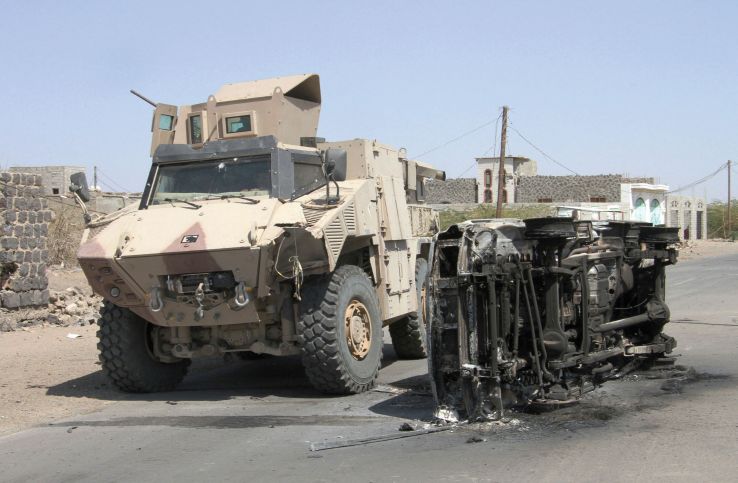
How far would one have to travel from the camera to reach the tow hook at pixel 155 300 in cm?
842

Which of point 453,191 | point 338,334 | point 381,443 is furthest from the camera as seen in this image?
point 453,191

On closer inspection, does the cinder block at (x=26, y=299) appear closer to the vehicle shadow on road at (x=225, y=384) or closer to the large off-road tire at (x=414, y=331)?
the vehicle shadow on road at (x=225, y=384)

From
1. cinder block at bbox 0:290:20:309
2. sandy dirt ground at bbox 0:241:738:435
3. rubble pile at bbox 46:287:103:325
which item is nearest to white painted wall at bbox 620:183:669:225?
rubble pile at bbox 46:287:103:325

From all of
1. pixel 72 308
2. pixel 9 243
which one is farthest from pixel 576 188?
pixel 9 243

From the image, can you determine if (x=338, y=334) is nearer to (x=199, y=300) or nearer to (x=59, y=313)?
(x=199, y=300)

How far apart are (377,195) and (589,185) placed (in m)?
39.3

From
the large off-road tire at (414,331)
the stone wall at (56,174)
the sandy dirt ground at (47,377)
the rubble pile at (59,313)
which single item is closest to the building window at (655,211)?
the stone wall at (56,174)

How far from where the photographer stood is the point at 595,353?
7.80 metres

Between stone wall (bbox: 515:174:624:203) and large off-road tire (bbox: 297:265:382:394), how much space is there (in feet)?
128

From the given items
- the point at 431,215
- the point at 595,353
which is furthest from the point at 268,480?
the point at 431,215

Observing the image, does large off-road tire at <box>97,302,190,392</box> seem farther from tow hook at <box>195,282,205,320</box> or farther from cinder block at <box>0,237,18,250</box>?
cinder block at <box>0,237,18,250</box>

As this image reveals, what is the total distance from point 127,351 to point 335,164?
278 centimetres

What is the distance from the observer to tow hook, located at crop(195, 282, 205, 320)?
27.1ft

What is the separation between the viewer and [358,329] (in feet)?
29.8
